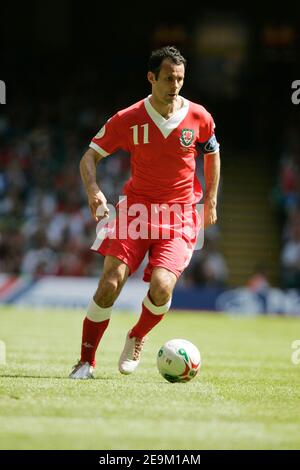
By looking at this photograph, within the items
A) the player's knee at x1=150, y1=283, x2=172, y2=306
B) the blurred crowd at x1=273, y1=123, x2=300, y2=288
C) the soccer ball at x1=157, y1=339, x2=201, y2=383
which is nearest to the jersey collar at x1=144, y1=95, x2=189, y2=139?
the player's knee at x1=150, y1=283, x2=172, y2=306

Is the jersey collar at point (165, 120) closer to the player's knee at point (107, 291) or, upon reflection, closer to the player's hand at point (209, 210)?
the player's hand at point (209, 210)

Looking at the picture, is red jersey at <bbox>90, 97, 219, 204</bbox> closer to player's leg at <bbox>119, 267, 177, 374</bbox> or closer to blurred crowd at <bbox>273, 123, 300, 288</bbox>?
player's leg at <bbox>119, 267, 177, 374</bbox>

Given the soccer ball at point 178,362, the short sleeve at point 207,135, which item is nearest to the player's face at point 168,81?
the short sleeve at point 207,135

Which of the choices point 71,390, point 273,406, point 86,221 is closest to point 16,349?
point 71,390

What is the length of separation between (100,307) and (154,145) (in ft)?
4.85

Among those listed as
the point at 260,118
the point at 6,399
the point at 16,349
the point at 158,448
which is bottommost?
the point at 158,448

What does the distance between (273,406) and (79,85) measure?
19.6m

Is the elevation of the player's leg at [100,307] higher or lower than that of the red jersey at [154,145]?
lower

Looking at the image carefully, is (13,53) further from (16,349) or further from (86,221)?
(16,349)

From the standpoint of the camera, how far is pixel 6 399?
7.21 meters

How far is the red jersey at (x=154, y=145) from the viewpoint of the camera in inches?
342

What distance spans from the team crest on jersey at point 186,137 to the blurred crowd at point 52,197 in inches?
491

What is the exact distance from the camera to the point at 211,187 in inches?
354

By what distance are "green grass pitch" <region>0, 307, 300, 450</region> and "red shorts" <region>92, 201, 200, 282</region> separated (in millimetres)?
998
